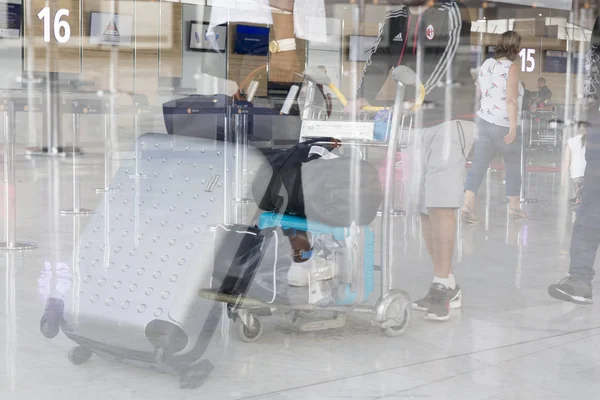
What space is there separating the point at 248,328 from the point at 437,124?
3.39 feet

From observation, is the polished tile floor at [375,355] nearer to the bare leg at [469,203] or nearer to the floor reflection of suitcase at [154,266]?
the floor reflection of suitcase at [154,266]

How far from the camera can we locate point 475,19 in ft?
58.8

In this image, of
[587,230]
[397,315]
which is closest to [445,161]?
[397,315]

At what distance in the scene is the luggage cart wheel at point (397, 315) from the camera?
8.66 ft

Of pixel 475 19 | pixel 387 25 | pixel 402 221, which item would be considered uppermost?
pixel 475 19

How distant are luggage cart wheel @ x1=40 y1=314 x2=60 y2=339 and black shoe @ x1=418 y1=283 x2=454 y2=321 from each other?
1244 millimetres

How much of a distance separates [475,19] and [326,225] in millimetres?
16223

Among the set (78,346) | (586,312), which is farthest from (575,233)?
(78,346)

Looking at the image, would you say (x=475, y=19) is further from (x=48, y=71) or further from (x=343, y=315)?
(x=343, y=315)

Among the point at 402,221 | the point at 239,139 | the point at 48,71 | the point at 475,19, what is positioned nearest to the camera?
the point at 402,221

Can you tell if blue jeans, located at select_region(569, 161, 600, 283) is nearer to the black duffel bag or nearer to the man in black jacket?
the man in black jacket

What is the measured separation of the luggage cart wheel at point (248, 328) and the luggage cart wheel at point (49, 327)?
→ 526 millimetres

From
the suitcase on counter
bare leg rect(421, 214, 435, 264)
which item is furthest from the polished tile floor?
the suitcase on counter

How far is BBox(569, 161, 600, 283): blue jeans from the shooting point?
3.31 metres
